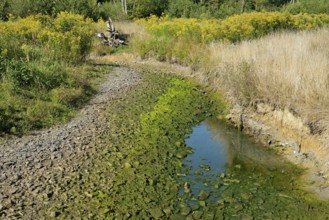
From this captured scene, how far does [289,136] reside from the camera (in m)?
7.62

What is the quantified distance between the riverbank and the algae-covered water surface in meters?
0.24

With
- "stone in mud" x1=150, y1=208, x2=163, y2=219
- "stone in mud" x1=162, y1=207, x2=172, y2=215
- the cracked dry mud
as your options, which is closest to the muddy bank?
"stone in mud" x1=162, y1=207, x2=172, y2=215

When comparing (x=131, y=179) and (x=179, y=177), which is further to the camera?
(x=179, y=177)

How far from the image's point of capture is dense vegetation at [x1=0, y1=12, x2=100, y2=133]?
331 inches

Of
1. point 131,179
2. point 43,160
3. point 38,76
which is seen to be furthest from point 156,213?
point 38,76

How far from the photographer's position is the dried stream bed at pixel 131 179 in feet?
17.6

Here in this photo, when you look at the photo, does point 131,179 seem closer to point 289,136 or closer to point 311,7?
point 289,136

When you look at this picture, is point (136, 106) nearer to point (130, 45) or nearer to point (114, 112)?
point (114, 112)

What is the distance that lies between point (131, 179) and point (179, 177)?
0.81 metres

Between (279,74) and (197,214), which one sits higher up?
(279,74)

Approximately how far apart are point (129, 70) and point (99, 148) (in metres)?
7.92

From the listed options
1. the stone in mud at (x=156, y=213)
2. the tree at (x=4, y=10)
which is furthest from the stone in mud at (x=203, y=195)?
the tree at (x=4, y=10)

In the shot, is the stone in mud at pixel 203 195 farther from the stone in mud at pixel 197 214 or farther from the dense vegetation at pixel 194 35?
the dense vegetation at pixel 194 35

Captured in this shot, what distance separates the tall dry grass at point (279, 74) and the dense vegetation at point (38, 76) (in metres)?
4.10
